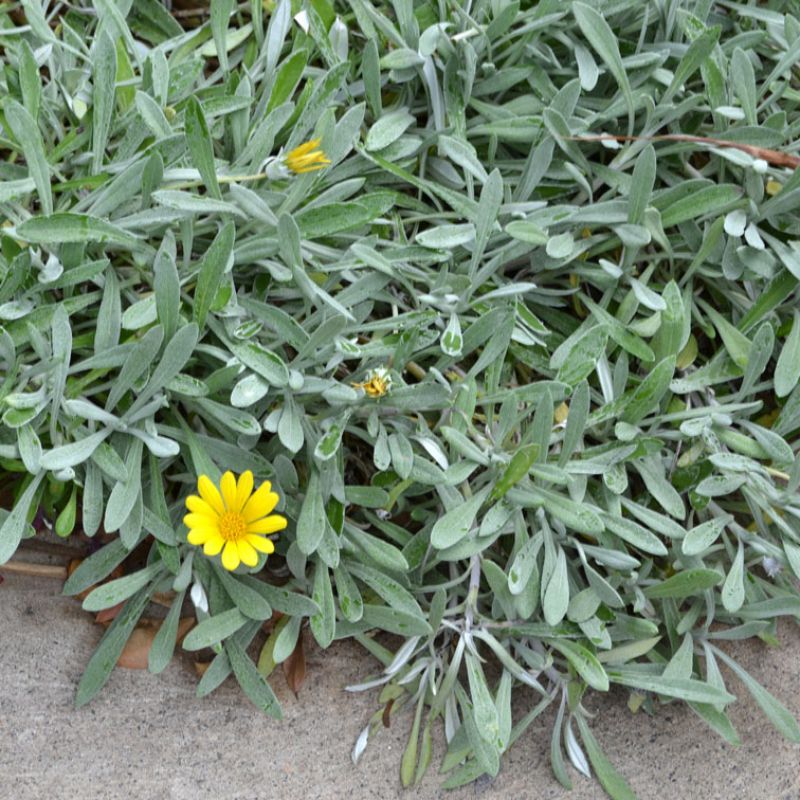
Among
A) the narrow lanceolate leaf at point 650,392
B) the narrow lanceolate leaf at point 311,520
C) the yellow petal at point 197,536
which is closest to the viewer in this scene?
the yellow petal at point 197,536

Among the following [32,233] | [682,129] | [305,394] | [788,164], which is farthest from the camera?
[682,129]

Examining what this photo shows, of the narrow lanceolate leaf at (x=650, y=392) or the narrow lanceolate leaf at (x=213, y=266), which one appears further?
the narrow lanceolate leaf at (x=650, y=392)

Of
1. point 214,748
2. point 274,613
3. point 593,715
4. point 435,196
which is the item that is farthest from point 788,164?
point 214,748

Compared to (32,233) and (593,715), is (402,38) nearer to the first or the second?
(32,233)

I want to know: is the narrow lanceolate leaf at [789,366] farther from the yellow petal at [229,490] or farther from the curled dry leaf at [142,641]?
the curled dry leaf at [142,641]

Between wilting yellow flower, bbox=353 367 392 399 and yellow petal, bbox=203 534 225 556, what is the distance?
0.28 m

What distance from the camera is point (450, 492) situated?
1562 millimetres

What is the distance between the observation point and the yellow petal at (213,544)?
1345 mm

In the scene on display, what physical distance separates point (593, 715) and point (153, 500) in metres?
0.77

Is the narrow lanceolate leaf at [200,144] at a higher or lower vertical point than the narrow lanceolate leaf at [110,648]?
higher

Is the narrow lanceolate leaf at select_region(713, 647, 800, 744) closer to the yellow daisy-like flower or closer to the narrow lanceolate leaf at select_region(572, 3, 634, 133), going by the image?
the yellow daisy-like flower

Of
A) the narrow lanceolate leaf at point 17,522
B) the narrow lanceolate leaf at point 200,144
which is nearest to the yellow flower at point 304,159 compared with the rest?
the narrow lanceolate leaf at point 200,144

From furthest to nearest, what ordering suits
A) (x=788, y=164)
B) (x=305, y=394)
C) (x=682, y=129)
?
1. (x=682, y=129)
2. (x=788, y=164)
3. (x=305, y=394)

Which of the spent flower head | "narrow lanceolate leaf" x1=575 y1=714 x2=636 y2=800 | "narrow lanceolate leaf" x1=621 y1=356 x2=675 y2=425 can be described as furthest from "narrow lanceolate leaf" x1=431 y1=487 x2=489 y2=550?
the spent flower head
